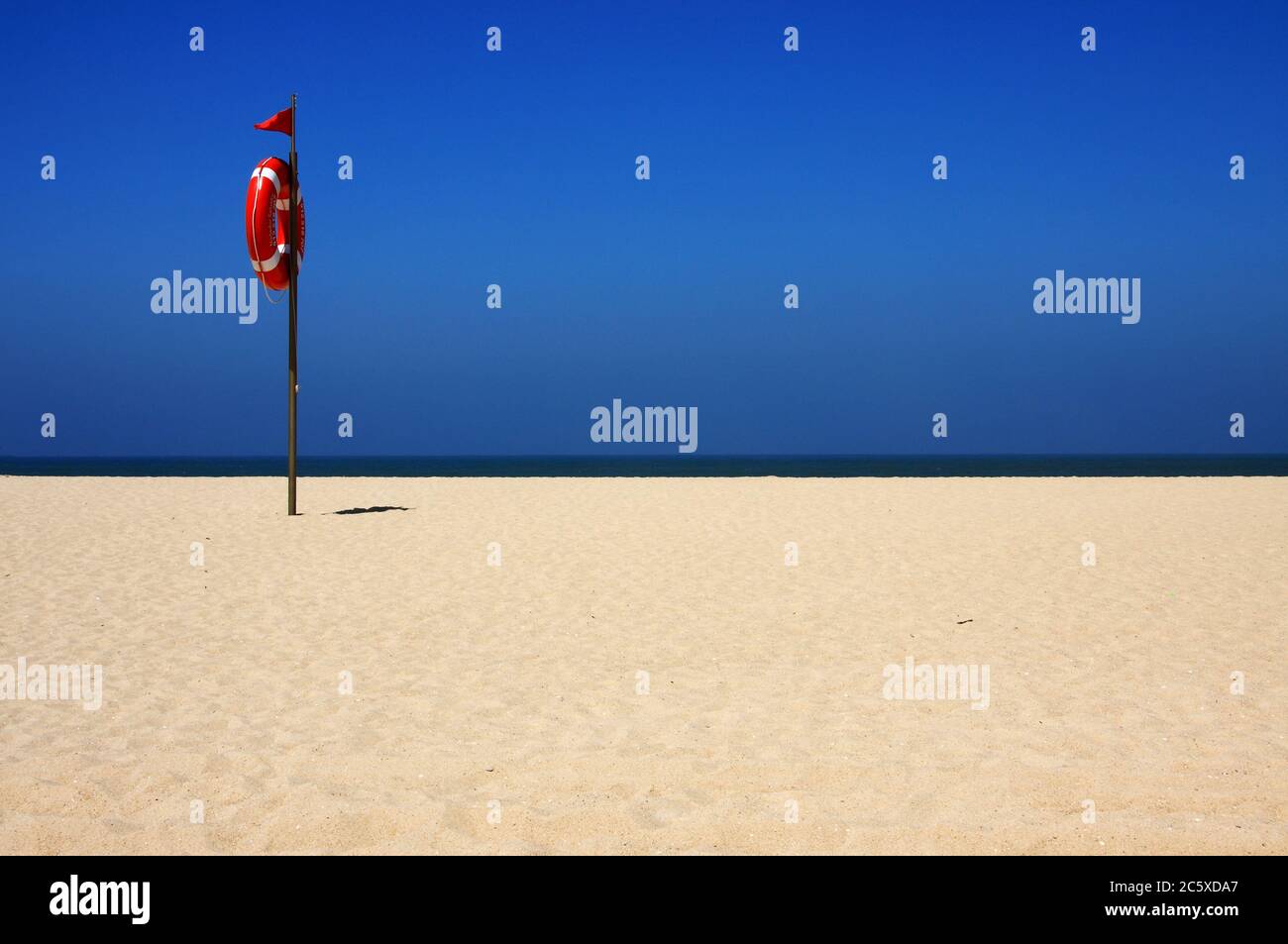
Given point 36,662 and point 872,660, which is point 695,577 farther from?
point 36,662

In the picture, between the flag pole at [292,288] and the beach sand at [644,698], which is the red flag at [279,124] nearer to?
the flag pole at [292,288]

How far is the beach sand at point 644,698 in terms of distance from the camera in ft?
10.8

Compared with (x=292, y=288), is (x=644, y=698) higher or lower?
lower

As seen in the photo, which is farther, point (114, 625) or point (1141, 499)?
point (1141, 499)

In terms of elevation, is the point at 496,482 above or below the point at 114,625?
above

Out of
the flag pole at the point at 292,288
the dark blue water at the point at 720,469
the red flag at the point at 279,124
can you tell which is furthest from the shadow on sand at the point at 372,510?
the dark blue water at the point at 720,469

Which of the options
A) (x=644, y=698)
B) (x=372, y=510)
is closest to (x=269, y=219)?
(x=372, y=510)

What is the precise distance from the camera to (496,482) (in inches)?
990

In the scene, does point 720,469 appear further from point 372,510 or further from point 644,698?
→ point 644,698

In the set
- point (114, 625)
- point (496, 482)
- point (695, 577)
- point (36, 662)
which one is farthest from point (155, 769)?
point (496, 482)

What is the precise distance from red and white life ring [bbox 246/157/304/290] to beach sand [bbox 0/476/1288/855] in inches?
179

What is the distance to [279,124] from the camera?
13102mm

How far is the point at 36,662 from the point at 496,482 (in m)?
19.6

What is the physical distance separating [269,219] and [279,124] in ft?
4.85
